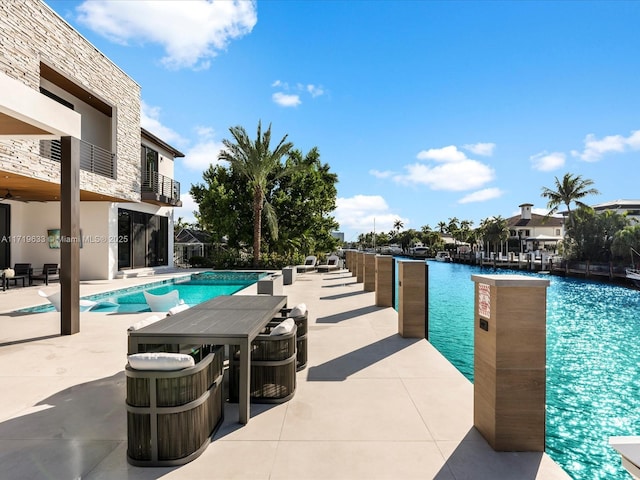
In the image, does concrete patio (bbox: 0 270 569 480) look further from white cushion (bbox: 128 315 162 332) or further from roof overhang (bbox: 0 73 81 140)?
roof overhang (bbox: 0 73 81 140)

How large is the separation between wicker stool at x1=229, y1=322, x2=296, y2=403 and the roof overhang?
16.6 ft

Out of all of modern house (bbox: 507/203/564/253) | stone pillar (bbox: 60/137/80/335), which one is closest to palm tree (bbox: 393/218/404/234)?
modern house (bbox: 507/203/564/253)

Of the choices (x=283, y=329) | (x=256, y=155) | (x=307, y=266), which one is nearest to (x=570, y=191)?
(x=307, y=266)

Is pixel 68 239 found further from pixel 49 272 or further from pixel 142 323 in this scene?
pixel 49 272

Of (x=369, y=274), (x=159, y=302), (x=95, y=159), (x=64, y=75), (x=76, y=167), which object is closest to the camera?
(x=76, y=167)

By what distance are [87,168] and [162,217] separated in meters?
7.48

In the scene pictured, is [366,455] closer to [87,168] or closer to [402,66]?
[87,168]

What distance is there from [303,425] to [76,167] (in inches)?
267

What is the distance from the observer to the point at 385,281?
1004 centimetres

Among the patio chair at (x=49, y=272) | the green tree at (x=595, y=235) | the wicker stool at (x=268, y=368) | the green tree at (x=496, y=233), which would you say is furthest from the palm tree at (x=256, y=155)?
the green tree at (x=496, y=233)

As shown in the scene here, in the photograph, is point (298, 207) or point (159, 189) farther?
point (298, 207)

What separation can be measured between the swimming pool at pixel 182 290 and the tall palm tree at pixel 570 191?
41007 mm

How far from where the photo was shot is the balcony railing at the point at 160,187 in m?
20.7

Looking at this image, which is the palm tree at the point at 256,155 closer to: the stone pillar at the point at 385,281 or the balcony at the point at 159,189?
the balcony at the point at 159,189
